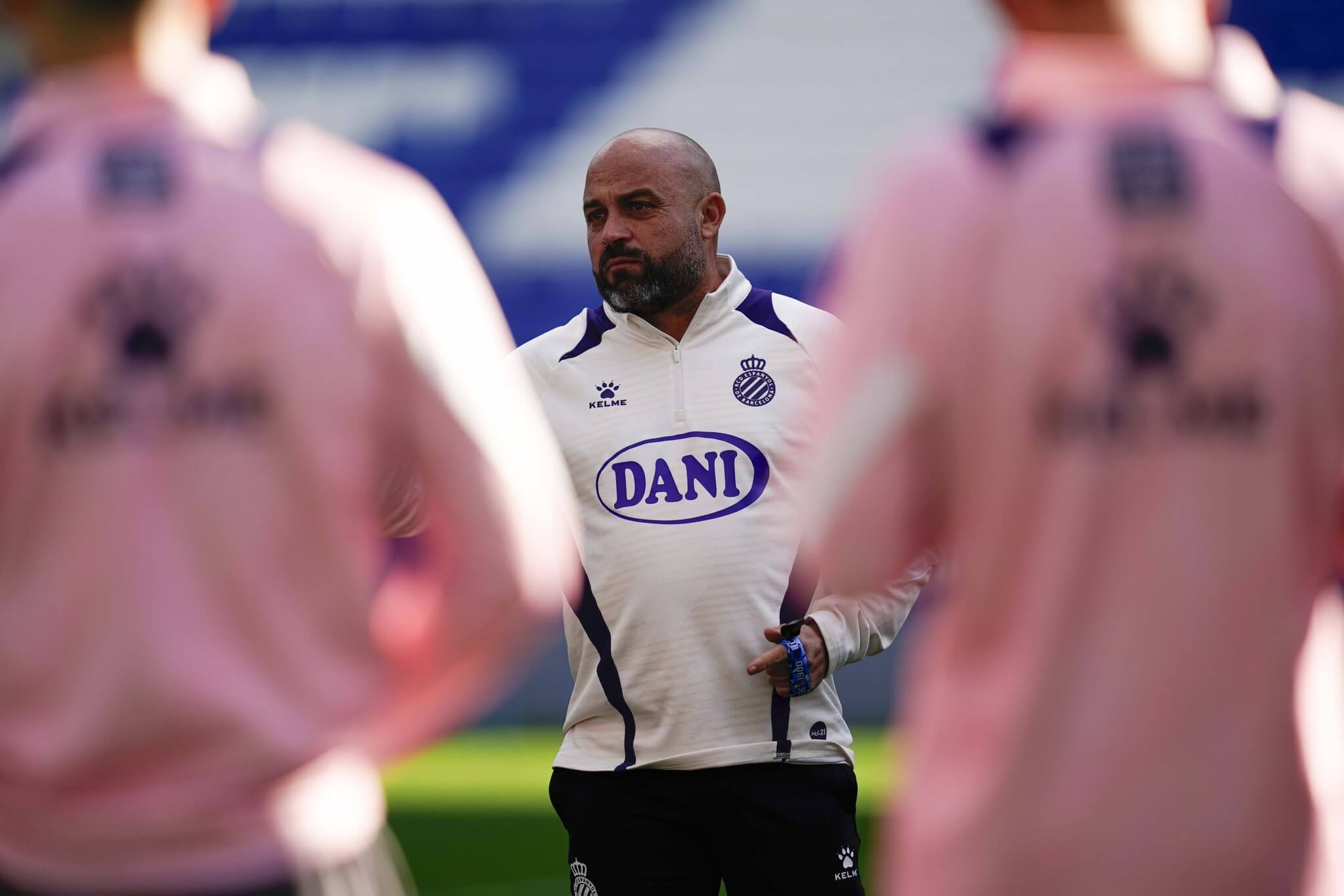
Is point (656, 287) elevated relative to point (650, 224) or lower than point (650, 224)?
lower

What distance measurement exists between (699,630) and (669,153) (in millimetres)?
1044

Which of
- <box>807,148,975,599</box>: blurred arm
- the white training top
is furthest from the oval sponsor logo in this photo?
<box>807,148,975,599</box>: blurred arm

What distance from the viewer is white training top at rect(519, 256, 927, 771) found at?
316cm

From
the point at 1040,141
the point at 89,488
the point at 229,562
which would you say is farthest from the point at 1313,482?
the point at 89,488

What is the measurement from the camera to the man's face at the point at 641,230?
3398mm

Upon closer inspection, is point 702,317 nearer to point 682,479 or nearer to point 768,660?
point 682,479

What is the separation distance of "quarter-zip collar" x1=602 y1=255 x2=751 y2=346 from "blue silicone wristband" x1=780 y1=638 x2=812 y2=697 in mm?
674

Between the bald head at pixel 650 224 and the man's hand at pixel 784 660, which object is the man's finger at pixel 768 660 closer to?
the man's hand at pixel 784 660

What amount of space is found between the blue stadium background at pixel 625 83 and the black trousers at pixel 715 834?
6.09 m

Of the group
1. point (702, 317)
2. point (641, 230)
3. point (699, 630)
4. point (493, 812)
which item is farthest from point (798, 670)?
point (493, 812)

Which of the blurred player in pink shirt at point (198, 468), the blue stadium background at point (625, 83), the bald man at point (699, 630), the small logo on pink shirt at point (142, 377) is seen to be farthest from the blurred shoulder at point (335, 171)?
the blue stadium background at point (625, 83)

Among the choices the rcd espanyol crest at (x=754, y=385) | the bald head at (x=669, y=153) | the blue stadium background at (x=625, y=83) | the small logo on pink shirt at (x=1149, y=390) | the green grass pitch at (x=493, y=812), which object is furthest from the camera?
the blue stadium background at (x=625, y=83)

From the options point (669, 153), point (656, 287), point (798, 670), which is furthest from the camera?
point (669, 153)

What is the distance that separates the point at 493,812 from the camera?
21.8 feet
